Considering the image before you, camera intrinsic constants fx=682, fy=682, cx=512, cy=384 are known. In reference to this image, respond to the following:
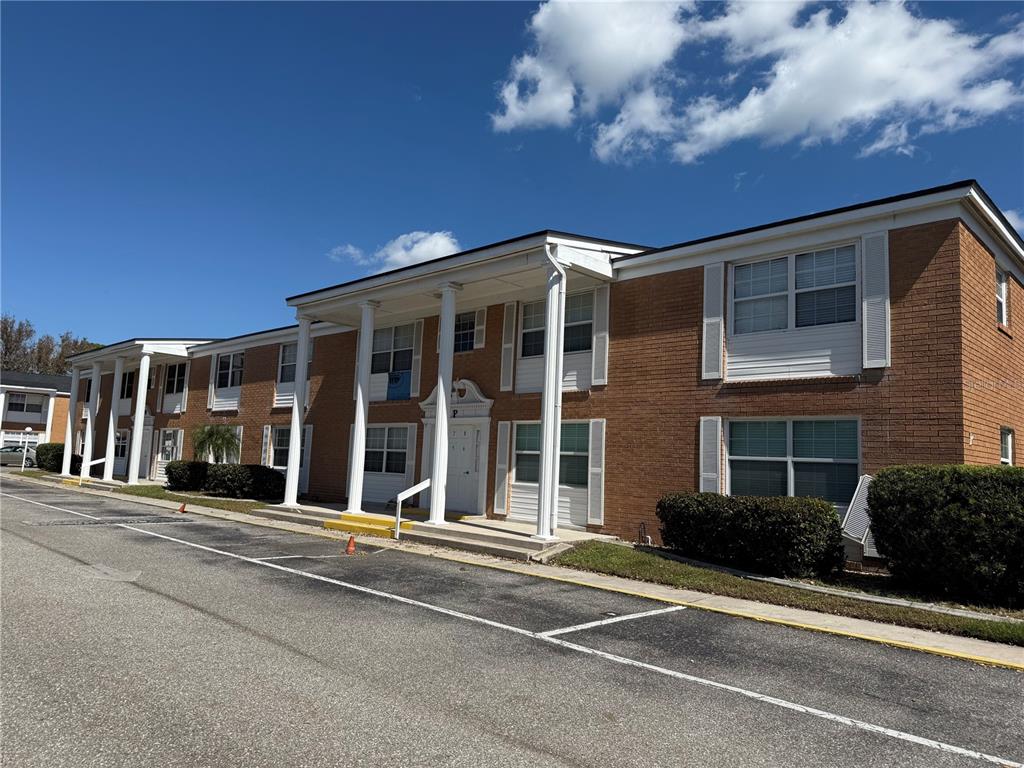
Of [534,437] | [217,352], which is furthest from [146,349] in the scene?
[534,437]

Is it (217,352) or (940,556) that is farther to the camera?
(217,352)

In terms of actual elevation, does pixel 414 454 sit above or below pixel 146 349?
below

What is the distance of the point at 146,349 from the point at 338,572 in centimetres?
2273

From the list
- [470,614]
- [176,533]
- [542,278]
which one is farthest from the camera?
[542,278]

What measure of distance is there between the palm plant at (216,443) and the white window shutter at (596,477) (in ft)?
52.7

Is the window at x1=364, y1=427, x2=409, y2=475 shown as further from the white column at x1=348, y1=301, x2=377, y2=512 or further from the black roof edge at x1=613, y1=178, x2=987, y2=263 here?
the black roof edge at x1=613, y1=178, x2=987, y2=263

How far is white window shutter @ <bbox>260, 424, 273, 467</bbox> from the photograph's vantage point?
24719 mm

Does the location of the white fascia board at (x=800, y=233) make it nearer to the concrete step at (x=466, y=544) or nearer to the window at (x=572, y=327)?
the window at (x=572, y=327)

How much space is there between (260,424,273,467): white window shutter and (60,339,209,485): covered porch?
6.26m

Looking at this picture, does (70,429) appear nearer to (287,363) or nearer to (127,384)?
(127,384)

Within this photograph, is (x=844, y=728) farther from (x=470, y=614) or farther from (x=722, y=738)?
(x=470, y=614)

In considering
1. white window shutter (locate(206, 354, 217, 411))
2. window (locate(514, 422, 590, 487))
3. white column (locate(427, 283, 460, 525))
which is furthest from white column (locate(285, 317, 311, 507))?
white window shutter (locate(206, 354, 217, 411))

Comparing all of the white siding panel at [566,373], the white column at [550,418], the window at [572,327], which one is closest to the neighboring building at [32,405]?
the white siding panel at [566,373]

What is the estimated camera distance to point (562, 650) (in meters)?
6.37
